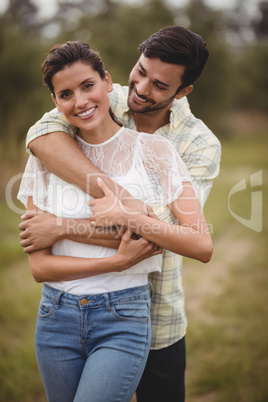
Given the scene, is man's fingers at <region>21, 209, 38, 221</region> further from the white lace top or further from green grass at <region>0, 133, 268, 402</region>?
green grass at <region>0, 133, 268, 402</region>

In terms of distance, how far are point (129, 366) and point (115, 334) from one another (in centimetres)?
15

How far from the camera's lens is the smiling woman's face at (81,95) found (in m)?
1.81

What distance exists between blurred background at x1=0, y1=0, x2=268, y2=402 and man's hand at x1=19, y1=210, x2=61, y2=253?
1.98 m

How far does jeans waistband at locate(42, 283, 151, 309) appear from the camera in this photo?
1717 mm

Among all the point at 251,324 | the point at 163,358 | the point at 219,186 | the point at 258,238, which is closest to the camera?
the point at 163,358

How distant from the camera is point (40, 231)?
1.82 metres

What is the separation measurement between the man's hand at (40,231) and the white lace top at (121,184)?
0.15 feet

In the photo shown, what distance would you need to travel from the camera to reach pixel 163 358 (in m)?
2.31

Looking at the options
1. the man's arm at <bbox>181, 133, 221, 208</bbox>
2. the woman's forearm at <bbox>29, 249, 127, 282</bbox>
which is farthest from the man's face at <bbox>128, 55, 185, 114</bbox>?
the woman's forearm at <bbox>29, 249, 127, 282</bbox>

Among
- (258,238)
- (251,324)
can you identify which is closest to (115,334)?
(251,324)

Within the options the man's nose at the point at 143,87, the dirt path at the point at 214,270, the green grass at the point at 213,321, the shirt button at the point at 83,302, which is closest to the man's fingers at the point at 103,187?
the shirt button at the point at 83,302

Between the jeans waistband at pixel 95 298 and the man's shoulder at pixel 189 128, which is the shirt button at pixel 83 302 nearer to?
the jeans waistband at pixel 95 298

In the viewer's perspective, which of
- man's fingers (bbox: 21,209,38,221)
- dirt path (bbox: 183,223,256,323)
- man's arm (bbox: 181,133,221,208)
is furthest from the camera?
dirt path (bbox: 183,223,256,323)

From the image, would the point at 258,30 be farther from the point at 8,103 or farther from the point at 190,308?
the point at 190,308
